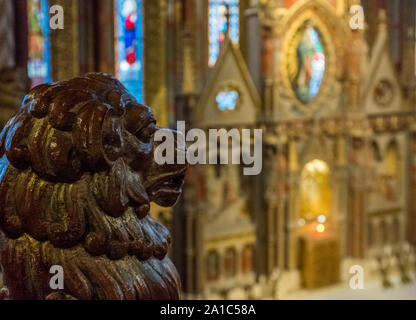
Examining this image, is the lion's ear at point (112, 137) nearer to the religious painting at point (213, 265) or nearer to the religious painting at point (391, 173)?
the religious painting at point (213, 265)

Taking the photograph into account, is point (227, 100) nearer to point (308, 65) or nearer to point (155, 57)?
point (155, 57)

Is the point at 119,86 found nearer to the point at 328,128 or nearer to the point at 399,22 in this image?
the point at 328,128

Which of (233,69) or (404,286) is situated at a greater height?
(233,69)

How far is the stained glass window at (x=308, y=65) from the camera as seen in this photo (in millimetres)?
9023

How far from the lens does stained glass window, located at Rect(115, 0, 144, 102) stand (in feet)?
25.8

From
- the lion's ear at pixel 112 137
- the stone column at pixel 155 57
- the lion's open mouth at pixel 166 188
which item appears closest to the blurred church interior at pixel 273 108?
the stone column at pixel 155 57

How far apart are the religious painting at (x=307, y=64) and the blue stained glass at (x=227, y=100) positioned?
45.6 inches

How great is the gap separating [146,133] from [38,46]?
563cm

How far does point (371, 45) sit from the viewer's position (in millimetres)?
10133

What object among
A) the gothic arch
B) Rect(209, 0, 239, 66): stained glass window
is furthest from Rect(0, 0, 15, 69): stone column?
the gothic arch

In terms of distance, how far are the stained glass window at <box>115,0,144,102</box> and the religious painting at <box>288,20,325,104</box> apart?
245cm

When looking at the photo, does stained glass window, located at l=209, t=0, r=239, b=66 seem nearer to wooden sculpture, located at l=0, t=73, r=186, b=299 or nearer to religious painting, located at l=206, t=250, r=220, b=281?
religious painting, located at l=206, t=250, r=220, b=281
